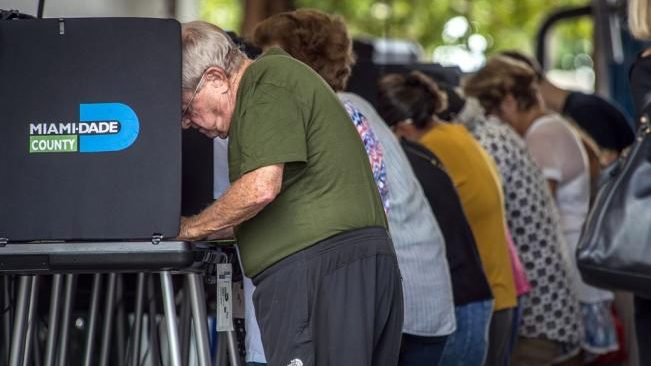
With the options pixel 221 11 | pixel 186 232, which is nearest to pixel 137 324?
pixel 186 232

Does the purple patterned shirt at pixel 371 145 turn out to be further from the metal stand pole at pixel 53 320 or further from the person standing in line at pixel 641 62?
the metal stand pole at pixel 53 320

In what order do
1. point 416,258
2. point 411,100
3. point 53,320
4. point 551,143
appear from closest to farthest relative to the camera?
1. point 53,320
2. point 416,258
3. point 411,100
4. point 551,143

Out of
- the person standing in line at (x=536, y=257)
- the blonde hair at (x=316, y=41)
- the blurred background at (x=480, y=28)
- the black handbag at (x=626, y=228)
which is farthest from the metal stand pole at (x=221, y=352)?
the blurred background at (x=480, y=28)

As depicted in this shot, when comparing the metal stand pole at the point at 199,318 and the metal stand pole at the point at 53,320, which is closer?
the metal stand pole at the point at 199,318

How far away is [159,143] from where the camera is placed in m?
3.46

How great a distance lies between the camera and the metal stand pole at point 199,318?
3828 millimetres

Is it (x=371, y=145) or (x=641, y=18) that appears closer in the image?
(x=641, y=18)

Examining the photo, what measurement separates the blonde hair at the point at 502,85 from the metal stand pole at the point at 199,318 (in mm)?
3145

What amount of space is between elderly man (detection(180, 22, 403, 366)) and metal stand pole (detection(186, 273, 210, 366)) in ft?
1.02

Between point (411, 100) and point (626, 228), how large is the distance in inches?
70.7

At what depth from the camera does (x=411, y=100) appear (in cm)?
549

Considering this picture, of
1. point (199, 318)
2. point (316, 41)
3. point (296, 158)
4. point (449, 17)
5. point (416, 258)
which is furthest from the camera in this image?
point (449, 17)

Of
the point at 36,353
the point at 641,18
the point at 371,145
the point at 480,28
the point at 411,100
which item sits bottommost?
the point at 36,353

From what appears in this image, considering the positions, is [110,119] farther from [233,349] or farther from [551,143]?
[551,143]
